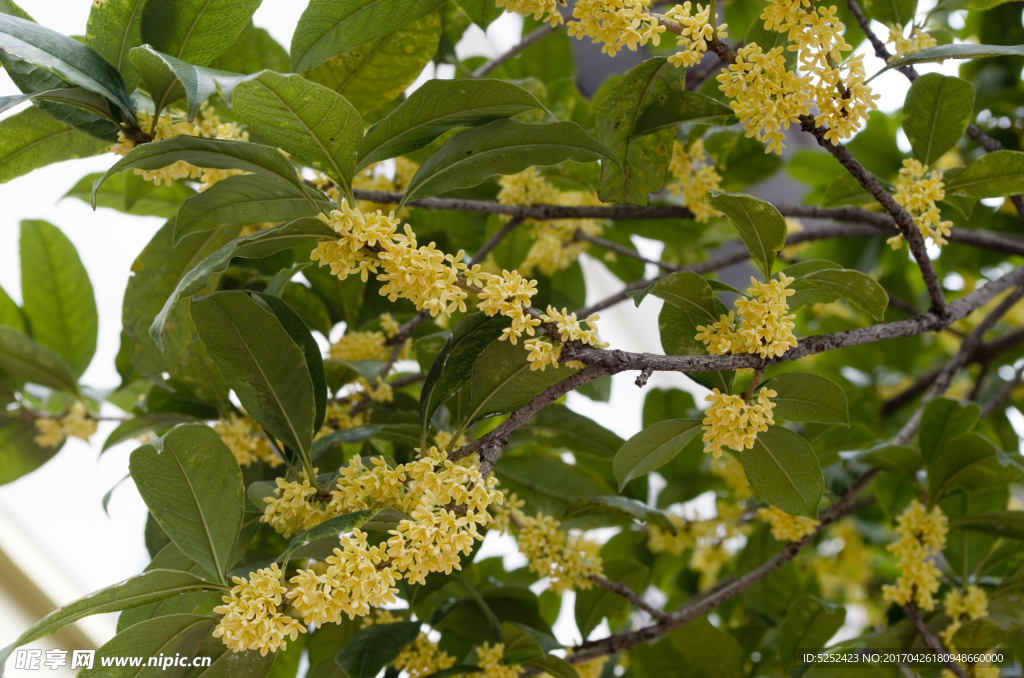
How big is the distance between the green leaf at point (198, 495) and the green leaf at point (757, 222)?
496mm

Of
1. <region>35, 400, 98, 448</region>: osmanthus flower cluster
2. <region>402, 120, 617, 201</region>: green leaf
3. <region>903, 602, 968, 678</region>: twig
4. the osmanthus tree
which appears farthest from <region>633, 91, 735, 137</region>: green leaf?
<region>35, 400, 98, 448</region>: osmanthus flower cluster

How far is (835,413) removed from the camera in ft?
2.34

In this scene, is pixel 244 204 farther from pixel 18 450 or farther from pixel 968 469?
pixel 968 469

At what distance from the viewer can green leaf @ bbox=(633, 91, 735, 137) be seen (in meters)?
0.70

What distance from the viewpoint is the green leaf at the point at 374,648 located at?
738 mm

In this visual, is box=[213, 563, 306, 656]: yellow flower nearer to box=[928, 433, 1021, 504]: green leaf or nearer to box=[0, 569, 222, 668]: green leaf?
box=[0, 569, 222, 668]: green leaf

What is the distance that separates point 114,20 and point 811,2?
2.05 ft

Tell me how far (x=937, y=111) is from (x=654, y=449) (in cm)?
51

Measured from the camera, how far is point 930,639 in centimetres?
Result: 94

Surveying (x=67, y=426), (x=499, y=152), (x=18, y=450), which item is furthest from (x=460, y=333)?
(x=18, y=450)

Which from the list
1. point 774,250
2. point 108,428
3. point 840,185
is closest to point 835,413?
point 774,250

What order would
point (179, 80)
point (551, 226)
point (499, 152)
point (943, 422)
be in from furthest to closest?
point (551, 226), point (943, 422), point (499, 152), point (179, 80)

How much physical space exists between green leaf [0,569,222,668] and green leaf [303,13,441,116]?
569mm

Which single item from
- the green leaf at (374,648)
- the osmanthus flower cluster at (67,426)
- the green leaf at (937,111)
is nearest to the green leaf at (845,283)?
the green leaf at (937,111)
